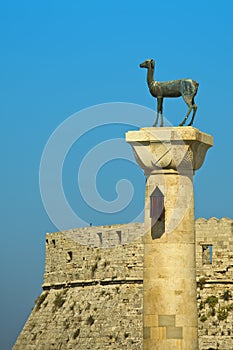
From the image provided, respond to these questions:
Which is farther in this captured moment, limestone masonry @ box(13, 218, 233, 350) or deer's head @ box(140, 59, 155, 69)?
limestone masonry @ box(13, 218, 233, 350)

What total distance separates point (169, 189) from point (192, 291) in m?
1.58

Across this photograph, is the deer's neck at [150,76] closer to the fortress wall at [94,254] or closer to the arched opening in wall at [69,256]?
the fortress wall at [94,254]

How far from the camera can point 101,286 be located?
139 ft

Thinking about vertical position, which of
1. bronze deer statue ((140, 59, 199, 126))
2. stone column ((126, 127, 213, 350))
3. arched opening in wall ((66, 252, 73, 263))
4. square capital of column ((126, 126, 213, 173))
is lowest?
stone column ((126, 127, 213, 350))

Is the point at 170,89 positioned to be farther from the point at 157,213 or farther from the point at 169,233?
the point at 169,233

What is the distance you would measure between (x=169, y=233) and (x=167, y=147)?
1.30m

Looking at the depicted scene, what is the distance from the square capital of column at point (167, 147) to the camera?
57.2 feet

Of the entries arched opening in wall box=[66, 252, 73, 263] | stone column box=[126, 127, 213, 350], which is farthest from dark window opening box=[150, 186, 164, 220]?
arched opening in wall box=[66, 252, 73, 263]

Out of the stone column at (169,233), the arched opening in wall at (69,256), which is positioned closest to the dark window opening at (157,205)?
the stone column at (169,233)

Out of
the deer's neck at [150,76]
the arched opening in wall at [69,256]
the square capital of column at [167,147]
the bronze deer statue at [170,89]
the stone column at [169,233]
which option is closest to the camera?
the stone column at [169,233]

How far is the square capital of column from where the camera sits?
57.2 feet

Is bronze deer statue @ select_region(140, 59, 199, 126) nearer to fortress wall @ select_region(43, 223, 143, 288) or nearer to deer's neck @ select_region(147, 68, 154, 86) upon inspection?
deer's neck @ select_region(147, 68, 154, 86)

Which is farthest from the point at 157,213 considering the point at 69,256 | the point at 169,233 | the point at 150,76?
the point at 69,256

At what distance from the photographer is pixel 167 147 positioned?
17.5 metres
